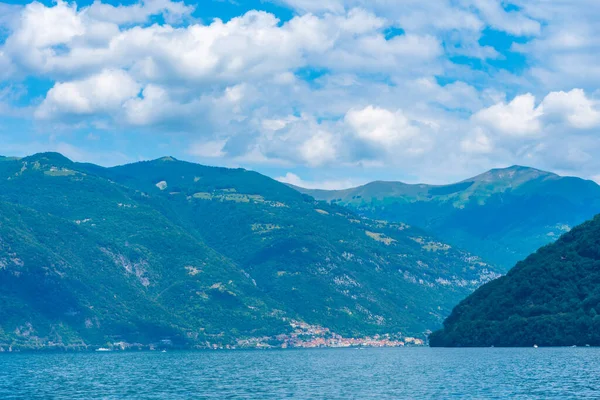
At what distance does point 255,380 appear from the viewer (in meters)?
195

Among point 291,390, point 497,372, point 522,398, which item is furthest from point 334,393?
point 497,372

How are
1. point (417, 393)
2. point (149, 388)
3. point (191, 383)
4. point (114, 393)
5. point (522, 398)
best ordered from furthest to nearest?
point (191, 383)
point (149, 388)
point (114, 393)
point (417, 393)
point (522, 398)

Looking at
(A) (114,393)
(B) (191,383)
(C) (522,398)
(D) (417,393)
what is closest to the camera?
(C) (522,398)

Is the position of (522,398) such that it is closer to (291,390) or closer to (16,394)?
(291,390)

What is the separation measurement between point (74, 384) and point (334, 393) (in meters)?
61.6

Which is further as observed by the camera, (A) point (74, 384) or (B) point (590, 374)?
(A) point (74, 384)

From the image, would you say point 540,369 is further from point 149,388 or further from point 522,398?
point 149,388

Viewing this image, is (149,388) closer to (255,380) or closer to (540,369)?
(255,380)

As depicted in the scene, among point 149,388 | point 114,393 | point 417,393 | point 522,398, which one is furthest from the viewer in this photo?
point 149,388

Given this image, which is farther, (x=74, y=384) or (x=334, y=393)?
(x=74, y=384)

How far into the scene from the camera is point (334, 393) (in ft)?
517

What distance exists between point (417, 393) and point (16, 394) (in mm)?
73246

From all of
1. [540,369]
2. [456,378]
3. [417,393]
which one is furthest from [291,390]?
[540,369]

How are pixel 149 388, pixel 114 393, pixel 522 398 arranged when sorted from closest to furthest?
pixel 522 398 < pixel 114 393 < pixel 149 388
